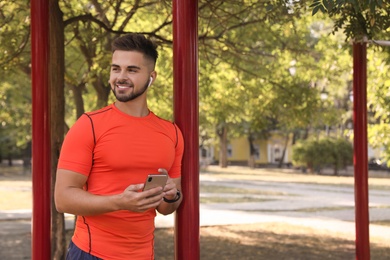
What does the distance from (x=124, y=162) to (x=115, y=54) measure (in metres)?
0.48

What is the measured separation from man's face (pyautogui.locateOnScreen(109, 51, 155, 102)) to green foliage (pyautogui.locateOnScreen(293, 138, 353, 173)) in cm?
3419

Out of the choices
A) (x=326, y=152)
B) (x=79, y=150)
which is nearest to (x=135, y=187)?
(x=79, y=150)

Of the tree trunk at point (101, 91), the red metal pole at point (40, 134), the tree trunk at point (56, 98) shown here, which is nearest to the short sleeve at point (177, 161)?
the red metal pole at point (40, 134)

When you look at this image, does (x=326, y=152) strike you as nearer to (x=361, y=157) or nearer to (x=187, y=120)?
(x=361, y=157)

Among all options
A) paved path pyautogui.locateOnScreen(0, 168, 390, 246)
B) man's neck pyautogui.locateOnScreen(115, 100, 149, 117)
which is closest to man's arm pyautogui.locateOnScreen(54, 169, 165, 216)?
man's neck pyautogui.locateOnScreen(115, 100, 149, 117)

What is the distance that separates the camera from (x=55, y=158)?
7.64 metres

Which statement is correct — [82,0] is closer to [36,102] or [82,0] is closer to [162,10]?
[162,10]

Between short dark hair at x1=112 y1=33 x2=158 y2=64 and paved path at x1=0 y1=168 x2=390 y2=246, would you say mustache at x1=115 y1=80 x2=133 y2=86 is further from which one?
paved path at x1=0 y1=168 x2=390 y2=246

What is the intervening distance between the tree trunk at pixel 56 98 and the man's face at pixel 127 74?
3.82 meters

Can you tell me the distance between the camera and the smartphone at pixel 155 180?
8.21ft

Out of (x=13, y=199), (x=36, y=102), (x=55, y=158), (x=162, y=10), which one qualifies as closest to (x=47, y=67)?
(x=36, y=102)

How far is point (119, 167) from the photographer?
2656 millimetres

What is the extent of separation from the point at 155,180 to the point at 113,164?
0.22 metres

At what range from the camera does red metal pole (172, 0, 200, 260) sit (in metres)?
3.54
